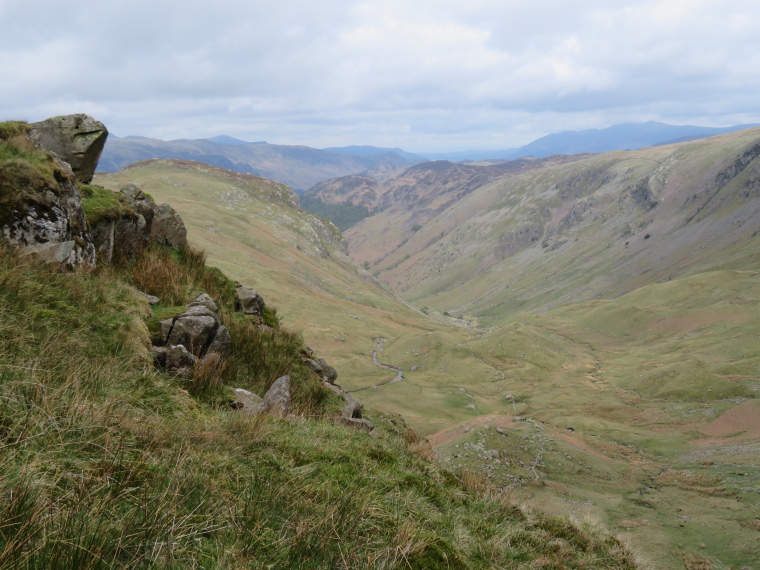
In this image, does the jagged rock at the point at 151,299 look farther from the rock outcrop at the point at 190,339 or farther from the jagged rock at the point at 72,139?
the jagged rock at the point at 72,139

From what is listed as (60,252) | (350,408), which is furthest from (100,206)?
(350,408)

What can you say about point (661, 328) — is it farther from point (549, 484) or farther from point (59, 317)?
point (59, 317)

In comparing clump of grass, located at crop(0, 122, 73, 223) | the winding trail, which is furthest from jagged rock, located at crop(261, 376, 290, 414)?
the winding trail

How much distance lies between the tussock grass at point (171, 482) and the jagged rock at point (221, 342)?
2.70 m

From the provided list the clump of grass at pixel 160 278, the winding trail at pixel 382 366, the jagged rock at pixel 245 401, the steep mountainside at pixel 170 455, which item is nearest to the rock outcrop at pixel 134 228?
the steep mountainside at pixel 170 455

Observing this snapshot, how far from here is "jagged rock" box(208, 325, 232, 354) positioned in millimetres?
11812

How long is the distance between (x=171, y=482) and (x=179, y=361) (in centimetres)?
614

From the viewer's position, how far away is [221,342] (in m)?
12.1

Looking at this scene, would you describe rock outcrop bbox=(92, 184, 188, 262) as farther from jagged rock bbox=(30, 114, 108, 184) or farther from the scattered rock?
the scattered rock

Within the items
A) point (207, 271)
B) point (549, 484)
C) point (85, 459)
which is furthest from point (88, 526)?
point (549, 484)

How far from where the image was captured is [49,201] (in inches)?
437

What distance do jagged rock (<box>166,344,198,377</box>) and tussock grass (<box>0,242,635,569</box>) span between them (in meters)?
0.87

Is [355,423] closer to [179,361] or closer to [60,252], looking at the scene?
[179,361]

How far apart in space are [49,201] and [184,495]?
10.3 meters
